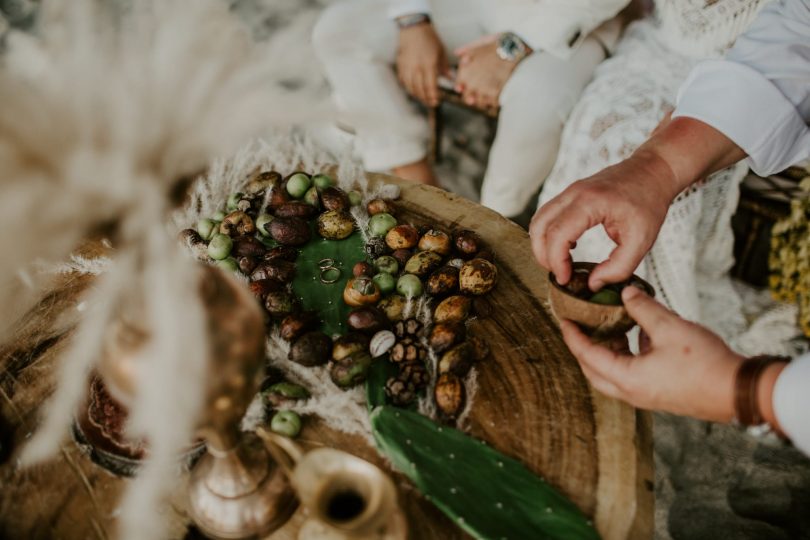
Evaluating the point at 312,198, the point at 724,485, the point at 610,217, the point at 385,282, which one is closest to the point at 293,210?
the point at 312,198

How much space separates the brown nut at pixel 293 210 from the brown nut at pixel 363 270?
19 cm

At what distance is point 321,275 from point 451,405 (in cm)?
38

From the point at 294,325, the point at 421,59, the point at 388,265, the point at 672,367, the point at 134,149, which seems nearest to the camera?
the point at 134,149

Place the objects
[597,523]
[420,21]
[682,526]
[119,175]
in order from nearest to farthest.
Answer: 1. [119,175]
2. [597,523]
3. [682,526]
4. [420,21]

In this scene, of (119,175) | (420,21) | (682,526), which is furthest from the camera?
(420,21)

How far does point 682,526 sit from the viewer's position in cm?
130

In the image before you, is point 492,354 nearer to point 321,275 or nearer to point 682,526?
point 321,275

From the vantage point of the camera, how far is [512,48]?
1.66 metres

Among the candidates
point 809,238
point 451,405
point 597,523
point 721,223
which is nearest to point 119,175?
point 451,405

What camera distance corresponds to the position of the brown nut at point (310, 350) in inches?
33.5

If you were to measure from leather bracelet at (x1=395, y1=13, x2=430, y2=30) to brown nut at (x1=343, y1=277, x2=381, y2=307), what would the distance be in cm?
112

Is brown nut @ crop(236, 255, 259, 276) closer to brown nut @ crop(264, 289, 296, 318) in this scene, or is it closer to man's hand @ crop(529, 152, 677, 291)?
brown nut @ crop(264, 289, 296, 318)

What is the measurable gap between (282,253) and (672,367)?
69 centimetres

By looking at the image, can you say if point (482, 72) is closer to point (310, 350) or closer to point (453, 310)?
point (453, 310)
